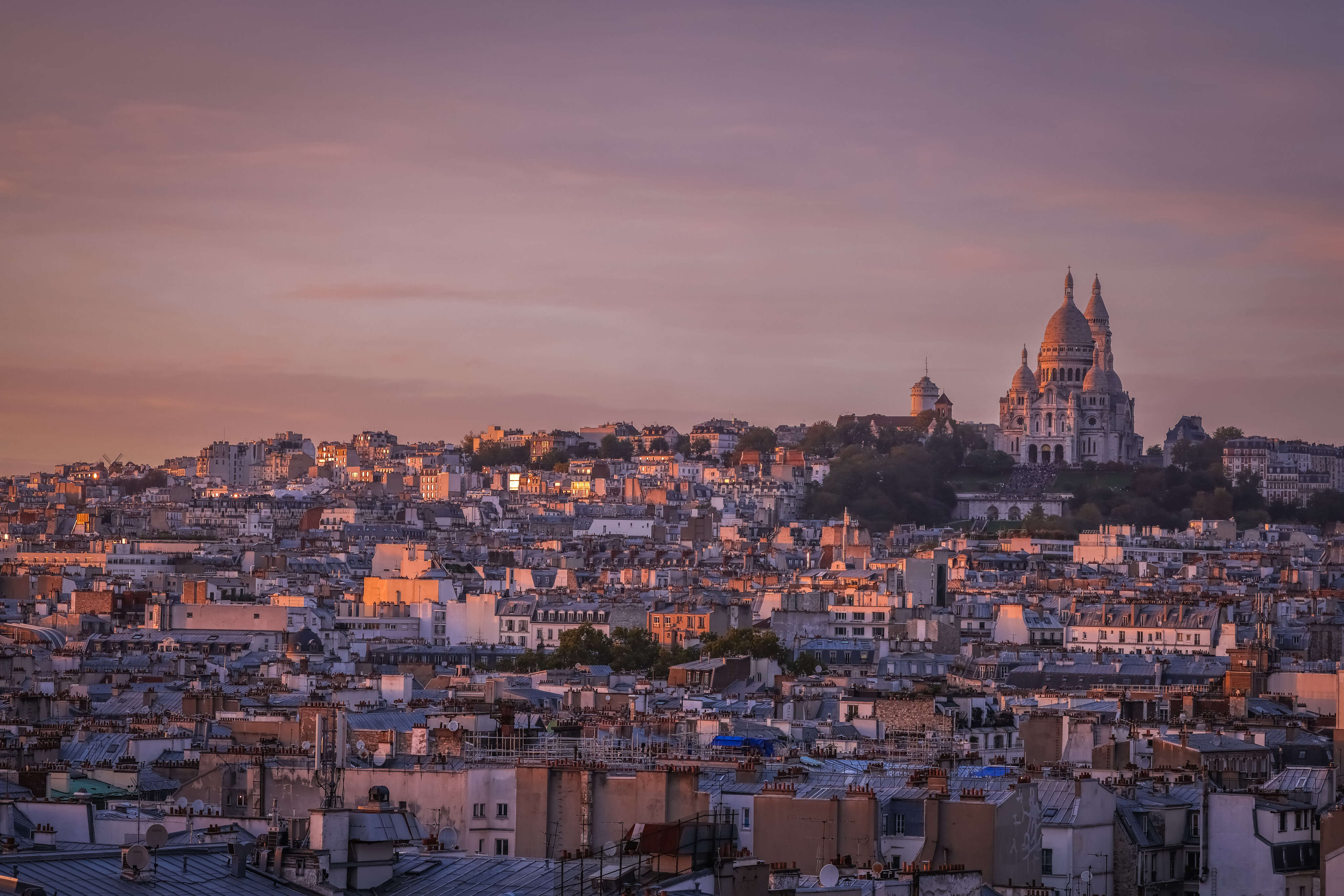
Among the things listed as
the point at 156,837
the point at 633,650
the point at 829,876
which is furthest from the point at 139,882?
the point at 633,650

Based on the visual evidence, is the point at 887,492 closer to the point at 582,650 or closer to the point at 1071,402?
the point at 1071,402

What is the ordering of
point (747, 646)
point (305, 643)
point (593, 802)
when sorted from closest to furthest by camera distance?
point (593, 802)
point (747, 646)
point (305, 643)

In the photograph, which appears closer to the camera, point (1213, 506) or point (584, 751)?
point (584, 751)

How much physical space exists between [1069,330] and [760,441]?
2170 cm

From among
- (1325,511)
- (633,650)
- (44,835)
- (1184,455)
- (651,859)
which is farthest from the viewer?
(1184,455)

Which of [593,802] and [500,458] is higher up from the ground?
[500,458]

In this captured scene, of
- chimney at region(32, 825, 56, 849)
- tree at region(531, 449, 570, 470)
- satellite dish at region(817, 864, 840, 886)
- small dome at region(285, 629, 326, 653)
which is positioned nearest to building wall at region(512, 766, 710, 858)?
satellite dish at region(817, 864, 840, 886)

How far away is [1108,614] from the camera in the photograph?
79688 mm

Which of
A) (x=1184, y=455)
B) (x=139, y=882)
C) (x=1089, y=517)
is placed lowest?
(x=139, y=882)

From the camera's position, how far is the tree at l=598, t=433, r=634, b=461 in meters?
195

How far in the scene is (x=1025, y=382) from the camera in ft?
620

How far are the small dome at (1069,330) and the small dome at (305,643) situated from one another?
121484 mm

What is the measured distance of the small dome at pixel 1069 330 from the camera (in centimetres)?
19100

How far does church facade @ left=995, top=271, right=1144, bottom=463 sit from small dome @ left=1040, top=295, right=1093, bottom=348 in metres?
0.04
